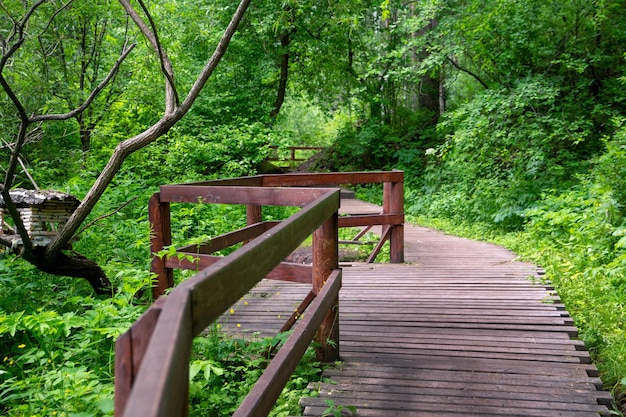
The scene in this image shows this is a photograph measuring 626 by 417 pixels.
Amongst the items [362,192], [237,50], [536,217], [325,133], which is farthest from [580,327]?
[325,133]

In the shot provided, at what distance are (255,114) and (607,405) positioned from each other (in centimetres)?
1547

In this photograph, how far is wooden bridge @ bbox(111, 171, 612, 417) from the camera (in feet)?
9.29

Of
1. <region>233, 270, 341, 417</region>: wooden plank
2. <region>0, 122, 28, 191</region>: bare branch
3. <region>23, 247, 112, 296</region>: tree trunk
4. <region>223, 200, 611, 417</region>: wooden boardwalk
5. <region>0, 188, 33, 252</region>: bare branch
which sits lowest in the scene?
<region>223, 200, 611, 417</region>: wooden boardwalk

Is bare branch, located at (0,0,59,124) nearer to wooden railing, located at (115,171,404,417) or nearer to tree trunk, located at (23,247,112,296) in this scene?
tree trunk, located at (23,247,112,296)

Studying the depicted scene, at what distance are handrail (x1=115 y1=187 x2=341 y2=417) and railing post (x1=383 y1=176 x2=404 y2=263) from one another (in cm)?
418

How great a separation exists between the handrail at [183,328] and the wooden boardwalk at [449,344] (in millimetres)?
713

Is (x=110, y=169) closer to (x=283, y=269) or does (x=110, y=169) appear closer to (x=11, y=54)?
(x=11, y=54)

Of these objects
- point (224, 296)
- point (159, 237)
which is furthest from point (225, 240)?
point (224, 296)

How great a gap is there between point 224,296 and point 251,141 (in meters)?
11.4

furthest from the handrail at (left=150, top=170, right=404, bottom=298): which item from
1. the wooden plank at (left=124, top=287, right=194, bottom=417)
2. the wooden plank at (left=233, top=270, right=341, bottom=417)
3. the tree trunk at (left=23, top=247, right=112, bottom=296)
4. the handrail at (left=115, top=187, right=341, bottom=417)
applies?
Result: the wooden plank at (left=124, top=287, right=194, bottom=417)

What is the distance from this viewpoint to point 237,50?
56.7ft

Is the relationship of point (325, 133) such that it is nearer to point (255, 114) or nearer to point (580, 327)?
point (255, 114)

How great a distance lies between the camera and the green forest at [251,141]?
12.9 feet

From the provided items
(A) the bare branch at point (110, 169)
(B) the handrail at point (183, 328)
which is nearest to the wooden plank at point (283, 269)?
(B) the handrail at point (183, 328)
